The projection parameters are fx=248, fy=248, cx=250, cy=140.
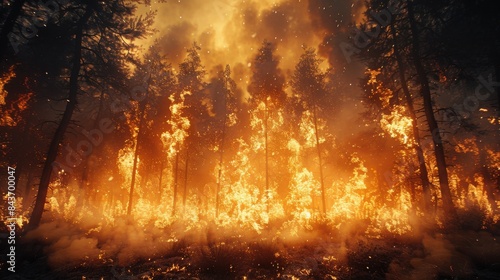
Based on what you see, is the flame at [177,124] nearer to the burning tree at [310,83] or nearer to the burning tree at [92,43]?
the burning tree at [92,43]

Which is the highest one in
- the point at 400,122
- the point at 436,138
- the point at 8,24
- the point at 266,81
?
the point at 266,81

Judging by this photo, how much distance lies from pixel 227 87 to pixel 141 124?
9132 millimetres

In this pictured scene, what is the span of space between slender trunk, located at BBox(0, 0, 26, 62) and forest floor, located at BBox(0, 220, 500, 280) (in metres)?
8.20

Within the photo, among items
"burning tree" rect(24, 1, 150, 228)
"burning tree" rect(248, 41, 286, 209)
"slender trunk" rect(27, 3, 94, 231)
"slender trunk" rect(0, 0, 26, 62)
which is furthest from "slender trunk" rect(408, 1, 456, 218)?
"slender trunk" rect(0, 0, 26, 62)

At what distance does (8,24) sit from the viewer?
35.2ft

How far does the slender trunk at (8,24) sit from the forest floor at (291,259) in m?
8.20

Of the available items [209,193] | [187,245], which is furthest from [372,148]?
[209,193]

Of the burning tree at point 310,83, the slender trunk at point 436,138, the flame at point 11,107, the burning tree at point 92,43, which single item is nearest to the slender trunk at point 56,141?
the burning tree at point 92,43

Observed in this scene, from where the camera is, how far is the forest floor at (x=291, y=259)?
6348 mm

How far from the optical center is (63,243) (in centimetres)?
941

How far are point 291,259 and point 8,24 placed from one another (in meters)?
14.9

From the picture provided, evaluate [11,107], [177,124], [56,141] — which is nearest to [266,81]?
[177,124]

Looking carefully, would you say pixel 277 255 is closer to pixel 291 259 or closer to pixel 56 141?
pixel 291 259

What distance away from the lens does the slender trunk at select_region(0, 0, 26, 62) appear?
418 inches
